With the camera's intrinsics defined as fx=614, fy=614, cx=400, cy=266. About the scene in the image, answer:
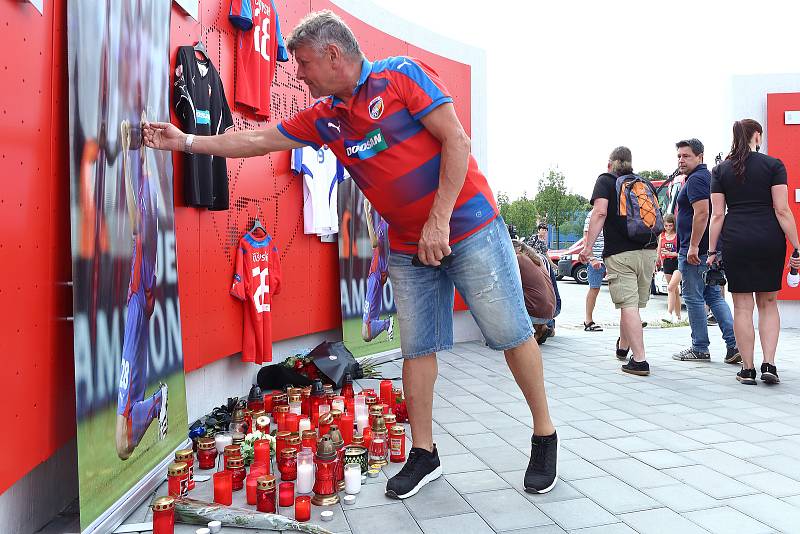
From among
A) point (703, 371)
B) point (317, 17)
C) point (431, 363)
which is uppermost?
point (317, 17)

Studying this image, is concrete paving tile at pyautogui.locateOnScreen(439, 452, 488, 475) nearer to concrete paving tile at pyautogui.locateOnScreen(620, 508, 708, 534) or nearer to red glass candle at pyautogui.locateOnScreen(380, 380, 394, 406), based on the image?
concrete paving tile at pyautogui.locateOnScreen(620, 508, 708, 534)

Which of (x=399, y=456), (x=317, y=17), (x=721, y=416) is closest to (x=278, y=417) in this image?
(x=399, y=456)

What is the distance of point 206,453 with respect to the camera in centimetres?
314

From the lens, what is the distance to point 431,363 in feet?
9.80

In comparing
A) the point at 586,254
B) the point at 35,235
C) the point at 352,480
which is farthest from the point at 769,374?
the point at 35,235

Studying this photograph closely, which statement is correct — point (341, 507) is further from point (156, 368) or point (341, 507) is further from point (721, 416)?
point (721, 416)

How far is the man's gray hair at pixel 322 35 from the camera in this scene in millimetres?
2518

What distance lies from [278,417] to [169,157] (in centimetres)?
164

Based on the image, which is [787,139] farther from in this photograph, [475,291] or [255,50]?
[475,291]

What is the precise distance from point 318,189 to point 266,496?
12.1ft

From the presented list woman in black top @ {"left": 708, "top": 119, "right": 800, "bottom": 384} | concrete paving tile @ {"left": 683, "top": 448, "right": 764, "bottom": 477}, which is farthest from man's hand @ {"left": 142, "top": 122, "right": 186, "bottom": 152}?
woman in black top @ {"left": 708, "top": 119, "right": 800, "bottom": 384}

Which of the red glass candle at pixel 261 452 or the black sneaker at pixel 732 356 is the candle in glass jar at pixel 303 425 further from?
the black sneaker at pixel 732 356

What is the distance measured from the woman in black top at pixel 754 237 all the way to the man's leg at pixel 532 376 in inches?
124

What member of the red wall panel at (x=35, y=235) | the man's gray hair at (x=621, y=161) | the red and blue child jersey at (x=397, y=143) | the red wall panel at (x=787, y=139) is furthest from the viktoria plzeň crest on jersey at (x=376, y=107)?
the red wall panel at (x=787, y=139)
